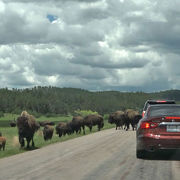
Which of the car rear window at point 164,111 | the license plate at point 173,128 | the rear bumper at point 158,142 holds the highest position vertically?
the car rear window at point 164,111

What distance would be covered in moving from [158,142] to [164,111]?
4.55 feet

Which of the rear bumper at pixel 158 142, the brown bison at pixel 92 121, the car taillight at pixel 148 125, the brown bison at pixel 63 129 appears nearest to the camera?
the rear bumper at pixel 158 142

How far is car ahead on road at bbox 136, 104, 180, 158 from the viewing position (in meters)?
12.1

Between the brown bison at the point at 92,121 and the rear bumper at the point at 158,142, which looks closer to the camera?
the rear bumper at the point at 158,142

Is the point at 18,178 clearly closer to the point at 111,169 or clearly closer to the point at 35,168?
the point at 35,168

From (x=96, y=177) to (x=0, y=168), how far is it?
362 centimetres

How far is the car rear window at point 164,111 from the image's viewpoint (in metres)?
12.9

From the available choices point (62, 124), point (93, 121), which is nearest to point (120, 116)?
point (93, 121)

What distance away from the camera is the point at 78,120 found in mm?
46438

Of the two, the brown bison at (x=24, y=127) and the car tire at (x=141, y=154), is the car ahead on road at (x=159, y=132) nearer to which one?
the car tire at (x=141, y=154)

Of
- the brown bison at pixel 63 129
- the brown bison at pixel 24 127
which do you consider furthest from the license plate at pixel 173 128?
the brown bison at pixel 63 129

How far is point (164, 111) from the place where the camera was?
13.1 meters

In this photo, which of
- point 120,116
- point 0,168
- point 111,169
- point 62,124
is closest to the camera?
point 111,169

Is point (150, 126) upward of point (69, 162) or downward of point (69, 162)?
upward
